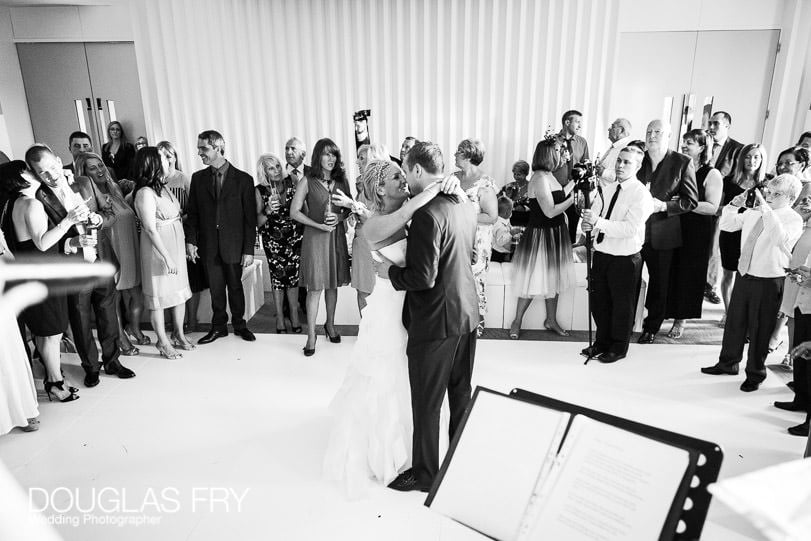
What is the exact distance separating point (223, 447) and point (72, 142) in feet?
11.4

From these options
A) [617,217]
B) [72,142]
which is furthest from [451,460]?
[72,142]

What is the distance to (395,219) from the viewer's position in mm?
2230

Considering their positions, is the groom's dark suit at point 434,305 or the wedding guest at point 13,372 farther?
the wedding guest at point 13,372

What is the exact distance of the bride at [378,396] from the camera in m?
2.48

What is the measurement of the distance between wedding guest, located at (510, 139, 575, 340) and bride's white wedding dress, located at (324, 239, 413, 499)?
6.24 feet

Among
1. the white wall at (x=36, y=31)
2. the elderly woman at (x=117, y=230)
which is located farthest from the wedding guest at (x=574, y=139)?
the white wall at (x=36, y=31)

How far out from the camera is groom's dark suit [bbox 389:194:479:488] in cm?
213

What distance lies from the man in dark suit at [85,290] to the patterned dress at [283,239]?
45.3 inches

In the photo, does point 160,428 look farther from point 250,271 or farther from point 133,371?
point 250,271

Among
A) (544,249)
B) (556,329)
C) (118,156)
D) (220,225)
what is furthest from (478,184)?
(118,156)

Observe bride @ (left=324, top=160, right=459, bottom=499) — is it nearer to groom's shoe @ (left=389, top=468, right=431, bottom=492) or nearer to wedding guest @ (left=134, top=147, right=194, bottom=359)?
groom's shoe @ (left=389, top=468, right=431, bottom=492)

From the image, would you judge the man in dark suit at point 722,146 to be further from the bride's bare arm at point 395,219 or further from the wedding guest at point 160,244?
the wedding guest at point 160,244

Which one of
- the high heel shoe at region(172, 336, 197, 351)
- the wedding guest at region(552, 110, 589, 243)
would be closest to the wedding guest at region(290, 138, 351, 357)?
the high heel shoe at region(172, 336, 197, 351)

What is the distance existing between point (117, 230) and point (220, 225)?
702 millimetres
